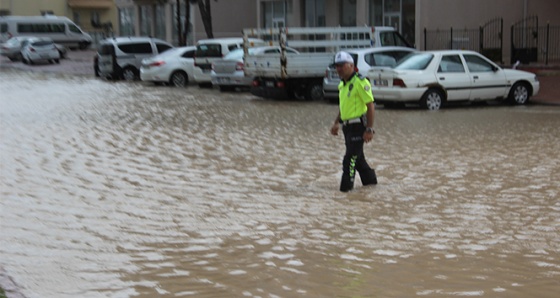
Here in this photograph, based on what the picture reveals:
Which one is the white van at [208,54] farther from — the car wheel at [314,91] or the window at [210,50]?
the car wheel at [314,91]

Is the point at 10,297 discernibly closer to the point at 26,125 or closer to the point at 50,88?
the point at 26,125

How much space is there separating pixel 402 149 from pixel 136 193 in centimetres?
483

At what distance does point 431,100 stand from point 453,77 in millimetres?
804

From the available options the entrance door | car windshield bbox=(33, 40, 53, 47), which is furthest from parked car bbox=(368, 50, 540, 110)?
car windshield bbox=(33, 40, 53, 47)

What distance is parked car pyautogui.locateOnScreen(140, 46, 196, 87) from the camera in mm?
28562

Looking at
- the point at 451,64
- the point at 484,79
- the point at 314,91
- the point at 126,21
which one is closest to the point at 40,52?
the point at 126,21

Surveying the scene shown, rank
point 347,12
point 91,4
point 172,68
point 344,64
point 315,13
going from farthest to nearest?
point 91,4
point 315,13
point 347,12
point 172,68
point 344,64

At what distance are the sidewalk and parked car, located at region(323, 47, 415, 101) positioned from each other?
3567 millimetres

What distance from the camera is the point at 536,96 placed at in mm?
22156

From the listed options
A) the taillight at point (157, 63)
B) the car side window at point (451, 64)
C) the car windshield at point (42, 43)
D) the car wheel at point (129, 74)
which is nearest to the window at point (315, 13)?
the car wheel at point (129, 74)

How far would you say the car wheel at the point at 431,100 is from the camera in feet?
63.2

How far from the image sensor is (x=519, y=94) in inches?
810

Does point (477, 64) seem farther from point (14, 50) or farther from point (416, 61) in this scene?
point (14, 50)

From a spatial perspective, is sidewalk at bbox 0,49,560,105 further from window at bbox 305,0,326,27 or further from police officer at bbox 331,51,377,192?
police officer at bbox 331,51,377,192
